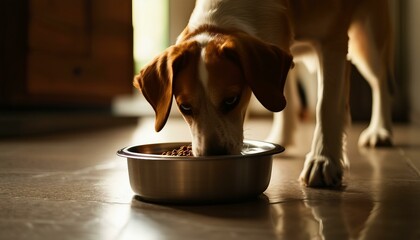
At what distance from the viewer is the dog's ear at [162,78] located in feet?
4.90

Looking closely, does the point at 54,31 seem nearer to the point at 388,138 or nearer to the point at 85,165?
the point at 85,165

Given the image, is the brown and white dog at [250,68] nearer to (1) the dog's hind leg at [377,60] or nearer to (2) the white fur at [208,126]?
(2) the white fur at [208,126]

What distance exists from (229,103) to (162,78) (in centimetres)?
19

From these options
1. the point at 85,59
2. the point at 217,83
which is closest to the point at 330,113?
the point at 217,83

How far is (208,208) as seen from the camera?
1363mm

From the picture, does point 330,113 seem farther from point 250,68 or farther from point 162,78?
point 162,78

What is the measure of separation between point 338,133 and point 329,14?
1.29 feet

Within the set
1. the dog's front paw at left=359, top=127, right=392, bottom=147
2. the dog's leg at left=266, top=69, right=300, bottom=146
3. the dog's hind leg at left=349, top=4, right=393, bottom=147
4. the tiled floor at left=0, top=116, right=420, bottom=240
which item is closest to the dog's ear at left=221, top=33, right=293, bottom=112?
the tiled floor at left=0, top=116, right=420, bottom=240

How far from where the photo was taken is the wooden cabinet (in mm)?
3533

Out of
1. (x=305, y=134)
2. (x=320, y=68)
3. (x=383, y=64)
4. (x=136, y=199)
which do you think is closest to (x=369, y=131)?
(x=383, y=64)

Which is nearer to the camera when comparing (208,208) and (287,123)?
(208,208)

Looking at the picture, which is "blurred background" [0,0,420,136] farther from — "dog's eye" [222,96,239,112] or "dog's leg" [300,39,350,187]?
"dog's eye" [222,96,239,112]

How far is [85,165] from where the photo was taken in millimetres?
2176

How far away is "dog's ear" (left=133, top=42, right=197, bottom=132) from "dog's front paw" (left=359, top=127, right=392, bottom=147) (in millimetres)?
1464
